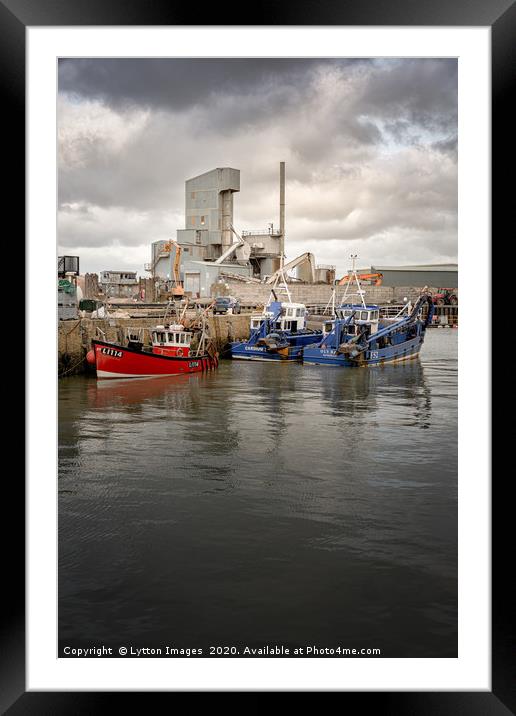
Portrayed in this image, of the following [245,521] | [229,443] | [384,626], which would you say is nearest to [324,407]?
[229,443]

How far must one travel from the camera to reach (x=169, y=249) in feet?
32.6

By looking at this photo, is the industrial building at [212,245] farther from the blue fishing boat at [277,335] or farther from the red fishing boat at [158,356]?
the red fishing boat at [158,356]

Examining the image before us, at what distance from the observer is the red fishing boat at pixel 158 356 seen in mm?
13719

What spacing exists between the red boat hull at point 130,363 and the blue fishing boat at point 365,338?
5059 millimetres

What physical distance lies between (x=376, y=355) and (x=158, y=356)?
6912 mm

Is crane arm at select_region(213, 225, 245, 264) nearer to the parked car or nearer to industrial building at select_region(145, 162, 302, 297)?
industrial building at select_region(145, 162, 302, 297)

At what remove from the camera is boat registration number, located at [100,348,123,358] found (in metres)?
13.7

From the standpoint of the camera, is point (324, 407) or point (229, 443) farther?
point (324, 407)

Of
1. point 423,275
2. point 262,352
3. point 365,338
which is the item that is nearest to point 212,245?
point 423,275
